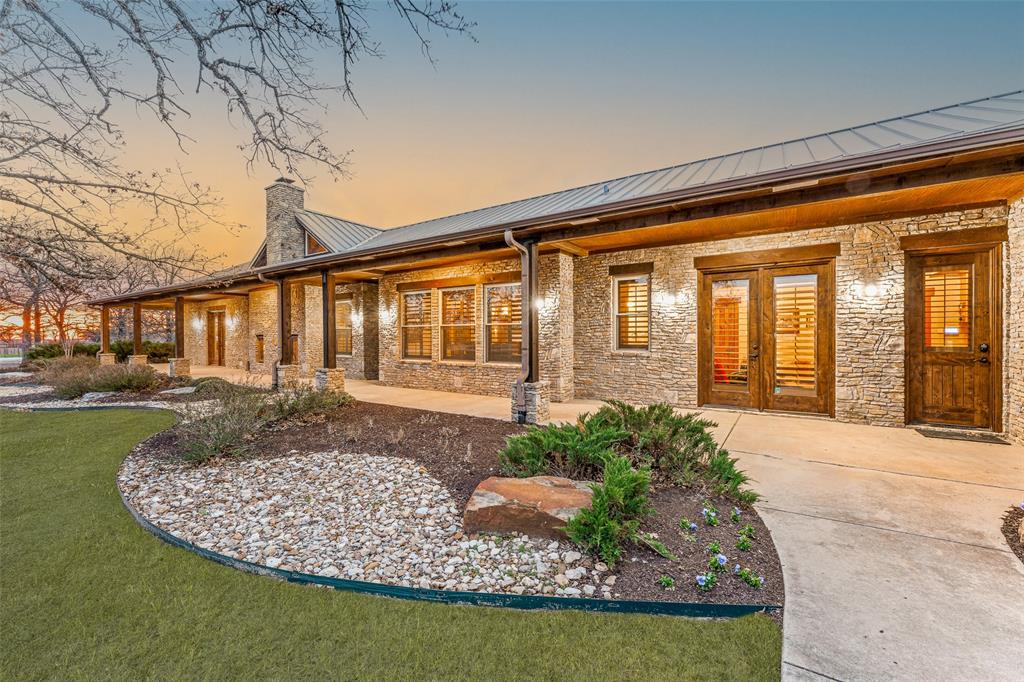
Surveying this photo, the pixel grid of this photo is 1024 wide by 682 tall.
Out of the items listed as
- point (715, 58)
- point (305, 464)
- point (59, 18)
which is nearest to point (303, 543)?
point (305, 464)

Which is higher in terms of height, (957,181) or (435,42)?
(435,42)

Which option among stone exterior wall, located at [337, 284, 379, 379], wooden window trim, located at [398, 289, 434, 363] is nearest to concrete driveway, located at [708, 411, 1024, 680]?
wooden window trim, located at [398, 289, 434, 363]

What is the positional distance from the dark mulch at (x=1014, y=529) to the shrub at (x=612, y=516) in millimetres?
2301

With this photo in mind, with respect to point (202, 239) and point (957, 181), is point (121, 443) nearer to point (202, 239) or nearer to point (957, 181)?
point (202, 239)

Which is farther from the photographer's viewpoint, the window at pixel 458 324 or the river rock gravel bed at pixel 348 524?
the window at pixel 458 324

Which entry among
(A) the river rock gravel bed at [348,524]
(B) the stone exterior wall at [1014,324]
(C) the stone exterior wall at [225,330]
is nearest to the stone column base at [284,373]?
(A) the river rock gravel bed at [348,524]

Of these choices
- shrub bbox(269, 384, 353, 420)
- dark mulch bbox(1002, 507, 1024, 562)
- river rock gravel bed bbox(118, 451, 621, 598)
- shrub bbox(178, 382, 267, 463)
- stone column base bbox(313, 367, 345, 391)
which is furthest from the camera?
stone column base bbox(313, 367, 345, 391)

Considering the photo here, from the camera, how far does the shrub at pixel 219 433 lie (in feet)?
14.5

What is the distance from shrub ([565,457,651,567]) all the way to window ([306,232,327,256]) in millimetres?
13018

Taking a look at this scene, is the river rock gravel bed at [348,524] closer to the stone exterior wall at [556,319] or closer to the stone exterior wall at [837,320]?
the stone exterior wall at [556,319]

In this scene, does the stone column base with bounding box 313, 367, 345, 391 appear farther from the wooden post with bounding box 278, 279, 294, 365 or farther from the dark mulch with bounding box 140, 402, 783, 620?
the dark mulch with bounding box 140, 402, 783, 620

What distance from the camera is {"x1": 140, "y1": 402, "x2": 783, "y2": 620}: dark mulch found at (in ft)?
7.50

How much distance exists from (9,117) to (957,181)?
28.0 ft

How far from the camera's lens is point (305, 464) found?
173 inches
